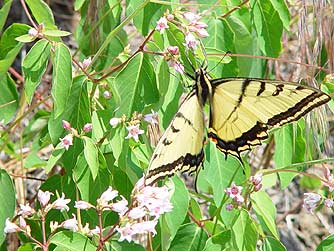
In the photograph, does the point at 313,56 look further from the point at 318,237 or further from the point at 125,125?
the point at 318,237

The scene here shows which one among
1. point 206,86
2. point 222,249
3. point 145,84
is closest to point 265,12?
point 206,86

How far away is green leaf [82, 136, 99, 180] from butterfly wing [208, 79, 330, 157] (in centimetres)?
35

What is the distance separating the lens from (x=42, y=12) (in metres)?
1.77

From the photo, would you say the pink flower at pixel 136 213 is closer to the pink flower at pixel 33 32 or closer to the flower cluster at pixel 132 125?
the flower cluster at pixel 132 125

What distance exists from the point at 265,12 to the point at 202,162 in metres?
0.47

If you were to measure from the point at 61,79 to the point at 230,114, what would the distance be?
1.61 feet

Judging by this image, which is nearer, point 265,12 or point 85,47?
point 265,12

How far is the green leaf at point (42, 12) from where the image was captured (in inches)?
69.1

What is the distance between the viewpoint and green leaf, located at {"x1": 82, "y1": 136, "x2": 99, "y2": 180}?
63.6 inches

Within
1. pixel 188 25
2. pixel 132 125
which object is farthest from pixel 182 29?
pixel 132 125

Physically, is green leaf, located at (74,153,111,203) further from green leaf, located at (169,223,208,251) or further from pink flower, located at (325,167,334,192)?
pink flower, located at (325,167,334,192)

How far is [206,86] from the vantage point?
6.04 ft

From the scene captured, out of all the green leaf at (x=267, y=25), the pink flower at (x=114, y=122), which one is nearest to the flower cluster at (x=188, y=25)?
the pink flower at (x=114, y=122)

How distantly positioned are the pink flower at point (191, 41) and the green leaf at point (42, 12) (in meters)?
0.33
